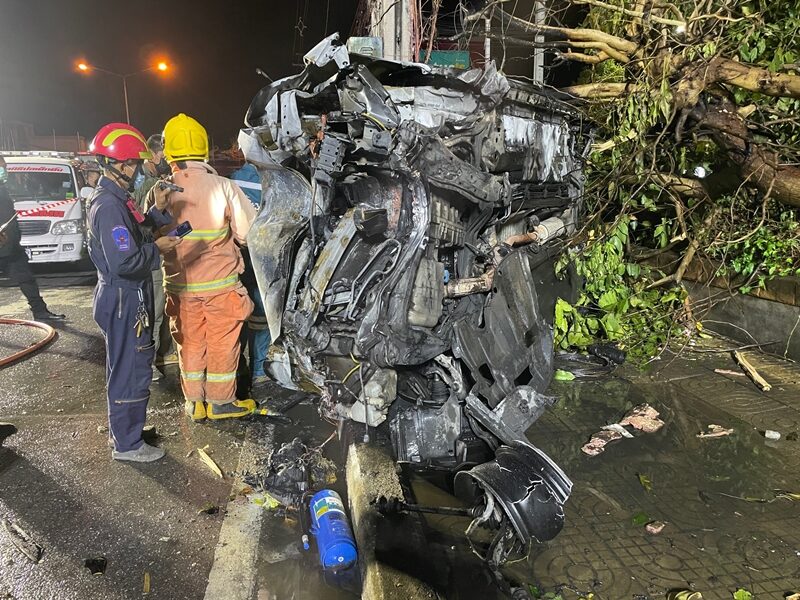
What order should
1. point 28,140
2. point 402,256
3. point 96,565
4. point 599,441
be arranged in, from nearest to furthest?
point 96,565 → point 402,256 → point 599,441 → point 28,140

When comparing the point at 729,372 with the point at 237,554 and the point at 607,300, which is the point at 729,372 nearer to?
the point at 607,300

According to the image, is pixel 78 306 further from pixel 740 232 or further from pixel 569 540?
pixel 740 232

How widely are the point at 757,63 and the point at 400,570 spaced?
5.78 m

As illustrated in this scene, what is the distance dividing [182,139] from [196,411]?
221 cm

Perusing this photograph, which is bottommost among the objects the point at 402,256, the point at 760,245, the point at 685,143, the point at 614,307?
the point at 614,307

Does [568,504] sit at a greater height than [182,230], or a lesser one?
lesser

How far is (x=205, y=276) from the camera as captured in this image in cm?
423

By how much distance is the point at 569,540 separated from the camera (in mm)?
2924

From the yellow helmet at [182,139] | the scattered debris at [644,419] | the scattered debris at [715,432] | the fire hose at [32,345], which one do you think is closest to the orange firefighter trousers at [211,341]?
the yellow helmet at [182,139]

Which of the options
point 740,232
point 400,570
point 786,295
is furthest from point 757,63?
point 400,570

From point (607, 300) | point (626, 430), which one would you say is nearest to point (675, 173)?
point (607, 300)

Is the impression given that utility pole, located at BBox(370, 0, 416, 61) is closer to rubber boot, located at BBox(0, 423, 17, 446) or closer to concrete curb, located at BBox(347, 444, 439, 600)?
concrete curb, located at BBox(347, 444, 439, 600)

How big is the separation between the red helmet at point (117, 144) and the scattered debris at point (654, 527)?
3997 millimetres

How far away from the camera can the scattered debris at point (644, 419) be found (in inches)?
164
